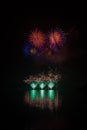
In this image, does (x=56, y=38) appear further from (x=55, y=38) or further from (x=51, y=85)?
(x=51, y=85)

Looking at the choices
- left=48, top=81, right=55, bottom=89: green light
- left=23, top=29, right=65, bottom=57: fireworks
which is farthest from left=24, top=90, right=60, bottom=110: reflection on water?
left=23, top=29, right=65, bottom=57: fireworks

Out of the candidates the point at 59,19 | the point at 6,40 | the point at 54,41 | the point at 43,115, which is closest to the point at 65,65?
the point at 54,41

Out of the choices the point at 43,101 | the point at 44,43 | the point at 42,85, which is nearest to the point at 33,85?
the point at 42,85

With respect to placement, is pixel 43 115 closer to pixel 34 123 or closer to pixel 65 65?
pixel 34 123

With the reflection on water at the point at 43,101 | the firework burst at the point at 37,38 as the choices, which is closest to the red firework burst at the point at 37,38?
the firework burst at the point at 37,38

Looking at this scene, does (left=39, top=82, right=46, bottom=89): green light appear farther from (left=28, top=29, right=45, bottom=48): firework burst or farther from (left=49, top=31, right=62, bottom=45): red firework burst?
(left=49, top=31, right=62, bottom=45): red firework burst
